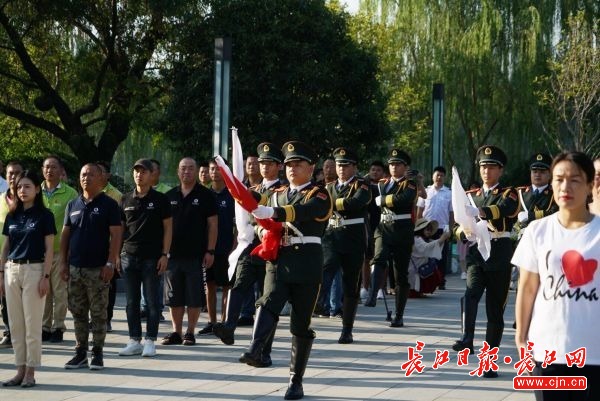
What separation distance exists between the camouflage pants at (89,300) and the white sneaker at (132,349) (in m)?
0.90

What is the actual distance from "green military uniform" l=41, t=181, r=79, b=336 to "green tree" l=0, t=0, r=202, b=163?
50.5 feet

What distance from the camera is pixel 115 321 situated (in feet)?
45.6

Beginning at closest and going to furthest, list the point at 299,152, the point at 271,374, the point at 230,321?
the point at 299,152, the point at 271,374, the point at 230,321

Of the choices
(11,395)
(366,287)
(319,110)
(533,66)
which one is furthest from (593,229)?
(533,66)

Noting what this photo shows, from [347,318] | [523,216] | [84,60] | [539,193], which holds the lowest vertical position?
[347,318]

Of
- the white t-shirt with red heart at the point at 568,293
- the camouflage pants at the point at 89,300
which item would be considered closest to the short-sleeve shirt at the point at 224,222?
the camouflage pants at the point at 89,300

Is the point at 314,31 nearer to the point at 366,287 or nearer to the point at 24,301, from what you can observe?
the point at 366,287

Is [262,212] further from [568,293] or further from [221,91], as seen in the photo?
[221,91]

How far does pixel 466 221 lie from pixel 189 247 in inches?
128

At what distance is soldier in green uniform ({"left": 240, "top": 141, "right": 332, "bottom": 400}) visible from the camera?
877cm

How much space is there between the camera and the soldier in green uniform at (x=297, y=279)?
877 cm

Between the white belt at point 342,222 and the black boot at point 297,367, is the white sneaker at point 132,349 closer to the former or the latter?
the white belt at point 342,222

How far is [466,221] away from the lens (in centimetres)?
985

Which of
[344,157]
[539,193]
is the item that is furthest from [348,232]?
[539,193]
